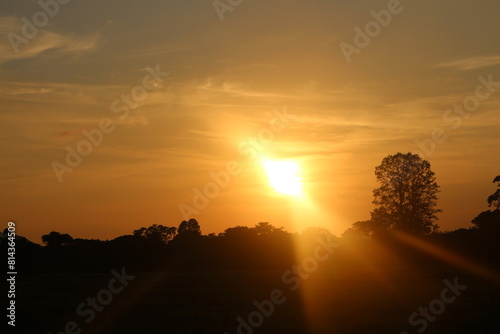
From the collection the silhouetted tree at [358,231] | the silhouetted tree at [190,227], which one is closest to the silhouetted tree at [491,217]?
the silhouetted tree at [358,231]

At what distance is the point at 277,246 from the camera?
7831cm

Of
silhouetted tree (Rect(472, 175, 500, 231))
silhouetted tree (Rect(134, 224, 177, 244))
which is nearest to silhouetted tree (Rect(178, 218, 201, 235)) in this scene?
silhouetted tree (Rect(134, 224, 177, 244))

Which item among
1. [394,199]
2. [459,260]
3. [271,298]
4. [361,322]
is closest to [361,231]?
[394,199]

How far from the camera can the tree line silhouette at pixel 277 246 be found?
68750mm

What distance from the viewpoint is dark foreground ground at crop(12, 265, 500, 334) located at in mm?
24688

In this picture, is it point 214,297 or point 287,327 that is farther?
point 214,297

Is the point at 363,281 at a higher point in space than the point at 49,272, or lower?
lower

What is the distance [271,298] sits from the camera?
1345 inches

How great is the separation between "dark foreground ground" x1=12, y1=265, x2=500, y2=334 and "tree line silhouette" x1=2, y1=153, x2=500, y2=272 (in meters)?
24.7

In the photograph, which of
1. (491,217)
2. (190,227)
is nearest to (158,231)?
(190,227)

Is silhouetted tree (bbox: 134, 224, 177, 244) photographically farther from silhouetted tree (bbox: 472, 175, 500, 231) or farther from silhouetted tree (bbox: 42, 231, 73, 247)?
silhouetted tree (bbox: 472, 175, 500, 231)

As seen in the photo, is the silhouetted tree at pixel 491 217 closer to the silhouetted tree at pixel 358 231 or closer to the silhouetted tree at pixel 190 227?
the silhouetted tree at pixel 358 231

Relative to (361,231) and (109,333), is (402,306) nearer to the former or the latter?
(109,333)

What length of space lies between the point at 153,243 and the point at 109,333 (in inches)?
2185
